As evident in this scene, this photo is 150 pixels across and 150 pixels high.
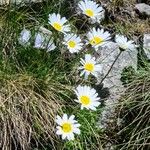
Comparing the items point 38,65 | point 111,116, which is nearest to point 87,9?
point 38,65

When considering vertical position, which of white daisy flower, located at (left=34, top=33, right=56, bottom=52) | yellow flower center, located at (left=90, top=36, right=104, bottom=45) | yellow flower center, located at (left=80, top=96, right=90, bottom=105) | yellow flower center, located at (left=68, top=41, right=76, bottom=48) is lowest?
yellow flower center, located at (left=80, top=96, right=90, bottom=105)

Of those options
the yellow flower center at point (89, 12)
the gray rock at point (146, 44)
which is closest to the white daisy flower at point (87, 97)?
the yellow flower center at point (89, 12)

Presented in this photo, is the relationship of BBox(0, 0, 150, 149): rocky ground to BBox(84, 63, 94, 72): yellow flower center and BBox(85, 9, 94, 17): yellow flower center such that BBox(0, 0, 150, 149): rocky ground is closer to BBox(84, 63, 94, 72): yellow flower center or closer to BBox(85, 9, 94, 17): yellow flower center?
BBox(84, 63, 94, 72): yellow flower center

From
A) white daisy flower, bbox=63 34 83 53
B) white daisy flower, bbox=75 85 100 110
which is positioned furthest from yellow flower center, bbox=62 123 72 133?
white daisy flower, bbox=63 34 83 53

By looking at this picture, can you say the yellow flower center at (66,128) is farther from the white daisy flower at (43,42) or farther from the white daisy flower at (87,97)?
the white daisy flower at (43,42)

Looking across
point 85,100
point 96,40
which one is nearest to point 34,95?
point 85,100

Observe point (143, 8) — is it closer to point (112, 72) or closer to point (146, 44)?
point (146, 44)
